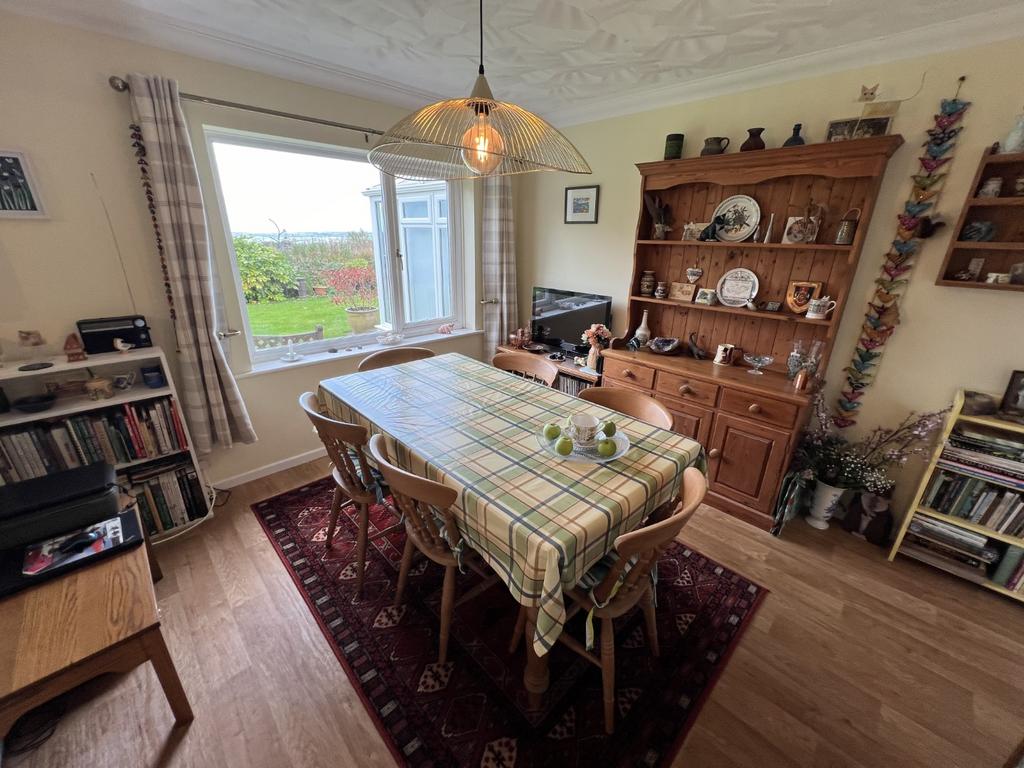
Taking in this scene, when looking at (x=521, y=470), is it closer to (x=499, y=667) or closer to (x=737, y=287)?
→ (x=499, y=667)

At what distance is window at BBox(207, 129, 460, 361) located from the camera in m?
2.43

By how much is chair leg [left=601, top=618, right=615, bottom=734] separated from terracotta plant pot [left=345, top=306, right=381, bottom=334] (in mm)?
2697

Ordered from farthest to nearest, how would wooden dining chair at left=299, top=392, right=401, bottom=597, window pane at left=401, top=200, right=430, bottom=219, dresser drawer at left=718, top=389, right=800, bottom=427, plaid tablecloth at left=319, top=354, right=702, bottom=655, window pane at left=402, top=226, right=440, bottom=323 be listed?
window pane at left=402, top=226, right=440, bottom=323 → window pane at left=401, top=200, right=430, bottom=219 → dresser drawer at left=718, top=389, right=800, bottom=427 → wooden dining chair at left=299, top=392, right=401, bottom=597 → plaid tablecloth at left=319, top=354, right=702, bottom=655

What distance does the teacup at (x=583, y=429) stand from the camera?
143 centimetres

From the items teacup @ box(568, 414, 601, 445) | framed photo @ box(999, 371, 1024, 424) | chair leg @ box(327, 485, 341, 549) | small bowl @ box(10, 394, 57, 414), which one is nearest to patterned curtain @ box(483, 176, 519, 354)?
Result: chair leg @ box(327, 485, 341, 549)

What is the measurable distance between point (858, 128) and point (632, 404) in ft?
5.71

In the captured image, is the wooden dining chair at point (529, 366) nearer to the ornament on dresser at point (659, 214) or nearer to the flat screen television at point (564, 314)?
the flat screen television at point (564, 314)

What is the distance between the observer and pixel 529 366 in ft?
8.00

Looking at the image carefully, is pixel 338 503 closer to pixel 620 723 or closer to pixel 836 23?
pixel 620 723

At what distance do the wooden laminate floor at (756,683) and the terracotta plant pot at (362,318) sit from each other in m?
1.71

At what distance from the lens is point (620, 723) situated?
132cm

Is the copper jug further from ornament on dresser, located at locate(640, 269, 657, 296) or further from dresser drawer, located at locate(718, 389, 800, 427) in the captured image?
ornament on dresser, located at locate(640, 269, 657, 296)

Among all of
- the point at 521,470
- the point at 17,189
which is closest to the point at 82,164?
the point at 17,189

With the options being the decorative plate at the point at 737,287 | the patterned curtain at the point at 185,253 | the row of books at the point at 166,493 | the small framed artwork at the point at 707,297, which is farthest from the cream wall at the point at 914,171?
the row of books at the point at 166,493
